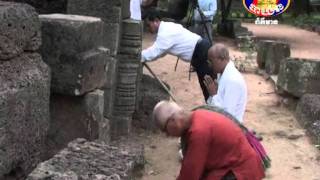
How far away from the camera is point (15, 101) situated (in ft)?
9.95

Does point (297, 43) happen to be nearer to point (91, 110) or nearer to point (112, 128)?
point (112, 128)

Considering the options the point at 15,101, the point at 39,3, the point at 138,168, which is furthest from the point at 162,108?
the point at 138,168

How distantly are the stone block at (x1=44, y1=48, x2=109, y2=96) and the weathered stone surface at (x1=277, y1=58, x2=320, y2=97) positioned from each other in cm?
569

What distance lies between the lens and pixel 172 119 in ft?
11.5

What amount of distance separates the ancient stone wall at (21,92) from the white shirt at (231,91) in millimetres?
2175

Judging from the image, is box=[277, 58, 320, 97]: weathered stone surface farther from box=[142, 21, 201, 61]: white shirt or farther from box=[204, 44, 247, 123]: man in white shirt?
box=[204, 44, 247, 123]: man in white shirt

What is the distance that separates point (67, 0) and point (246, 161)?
2735mm

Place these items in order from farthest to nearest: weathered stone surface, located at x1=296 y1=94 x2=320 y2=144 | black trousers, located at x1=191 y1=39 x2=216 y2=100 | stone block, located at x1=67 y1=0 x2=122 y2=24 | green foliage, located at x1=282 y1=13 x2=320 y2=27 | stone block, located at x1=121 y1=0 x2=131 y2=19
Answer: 1. green foliage, located at x1=282 y1=13 x2=320 y2=27
2. weathered stone surface, located at x1=296 y1=94 x2=320 y2=144
3. black trousers, located at x1=191 y1=39 x2=216 y2=100
4. stone block, located at x1=121 y1=0 x2=131 y2=19
5. stone block, located at x1=67 y1=0 x2=122 y2=24

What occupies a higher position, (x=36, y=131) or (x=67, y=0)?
(x=67, y=0)

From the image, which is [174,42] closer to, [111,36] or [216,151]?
[111,36]

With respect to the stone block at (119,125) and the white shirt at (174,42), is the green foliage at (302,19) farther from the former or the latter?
the stone block at (119,125)

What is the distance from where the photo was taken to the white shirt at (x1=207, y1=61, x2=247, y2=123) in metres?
5.26

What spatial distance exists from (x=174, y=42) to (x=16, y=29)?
4.15 m

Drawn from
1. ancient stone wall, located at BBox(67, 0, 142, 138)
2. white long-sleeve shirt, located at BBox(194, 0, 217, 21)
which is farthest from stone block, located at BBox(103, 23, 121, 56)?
white long-sleeve shirt, located at BBox(194, 0, 217, 21)
